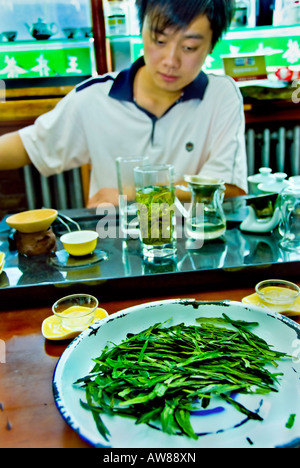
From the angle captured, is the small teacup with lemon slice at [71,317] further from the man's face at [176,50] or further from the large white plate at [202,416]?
the man's face at [176,50]

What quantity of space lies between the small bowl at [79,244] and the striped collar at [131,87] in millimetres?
1082

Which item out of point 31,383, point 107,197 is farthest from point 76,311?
point 107,197

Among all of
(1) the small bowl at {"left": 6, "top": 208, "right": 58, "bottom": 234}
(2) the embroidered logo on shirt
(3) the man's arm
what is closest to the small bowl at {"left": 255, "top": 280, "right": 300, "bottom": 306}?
(1) the small bowl at {"left": 6, "top": 208, "right": 58, "bottom": 234}

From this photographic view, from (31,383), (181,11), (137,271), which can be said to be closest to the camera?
(31,383)

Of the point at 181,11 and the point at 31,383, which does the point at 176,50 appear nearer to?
the point at 181,11

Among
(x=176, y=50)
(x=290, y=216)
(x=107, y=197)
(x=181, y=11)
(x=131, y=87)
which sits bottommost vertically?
→ (x=107, y=197)

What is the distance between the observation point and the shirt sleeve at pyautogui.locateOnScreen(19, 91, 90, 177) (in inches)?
78.5

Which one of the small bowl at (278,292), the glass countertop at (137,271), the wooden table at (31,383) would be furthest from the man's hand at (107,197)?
the small bowl at (278,292)

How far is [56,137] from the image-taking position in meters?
2.04

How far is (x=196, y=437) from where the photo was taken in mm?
538

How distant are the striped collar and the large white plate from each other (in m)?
1.45

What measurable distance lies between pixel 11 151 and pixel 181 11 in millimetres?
1001

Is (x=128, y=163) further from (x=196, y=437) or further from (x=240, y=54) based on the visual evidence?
(x=240, y=54)

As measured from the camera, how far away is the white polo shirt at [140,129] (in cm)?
200
